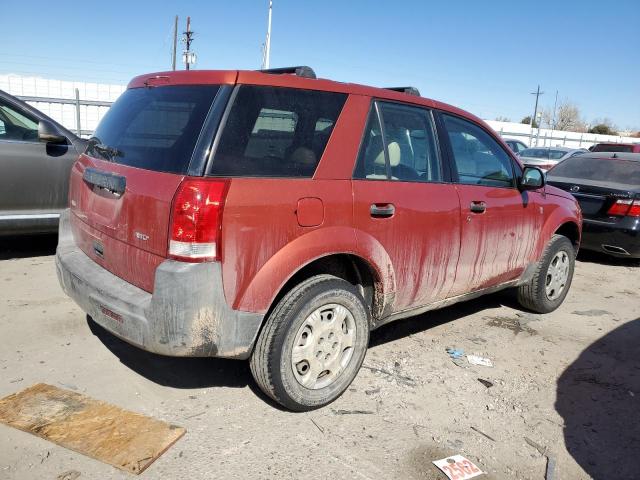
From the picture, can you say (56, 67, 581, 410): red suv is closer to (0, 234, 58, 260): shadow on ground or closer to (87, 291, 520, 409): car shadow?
(87, 291, 520, 409): car shadow

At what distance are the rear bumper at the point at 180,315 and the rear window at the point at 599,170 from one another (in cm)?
656

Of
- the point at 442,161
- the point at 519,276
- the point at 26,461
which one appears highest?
the point at 442,161

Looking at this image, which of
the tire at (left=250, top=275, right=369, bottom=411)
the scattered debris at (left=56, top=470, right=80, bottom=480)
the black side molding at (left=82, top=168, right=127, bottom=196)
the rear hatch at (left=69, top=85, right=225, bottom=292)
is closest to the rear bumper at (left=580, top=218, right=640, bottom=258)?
the tire at (left=250, top=275, right=369, bottom=411)

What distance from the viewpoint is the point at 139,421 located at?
Answer: 283cm

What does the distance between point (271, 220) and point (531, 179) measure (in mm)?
2737

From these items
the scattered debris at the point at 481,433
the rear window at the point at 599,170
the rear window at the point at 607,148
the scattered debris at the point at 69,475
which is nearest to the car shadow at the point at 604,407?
the scattered debris at the point at 481,433

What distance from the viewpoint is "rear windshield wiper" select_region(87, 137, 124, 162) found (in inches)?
122

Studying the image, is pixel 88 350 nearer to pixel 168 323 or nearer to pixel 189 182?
pixel 168 323

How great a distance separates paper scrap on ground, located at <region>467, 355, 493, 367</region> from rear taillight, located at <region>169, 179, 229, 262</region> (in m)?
2.30

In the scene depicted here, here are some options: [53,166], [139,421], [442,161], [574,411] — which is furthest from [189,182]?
[53,166]

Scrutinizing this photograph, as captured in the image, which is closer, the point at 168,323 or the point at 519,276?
the point at 168,323

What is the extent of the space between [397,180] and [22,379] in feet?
8.55

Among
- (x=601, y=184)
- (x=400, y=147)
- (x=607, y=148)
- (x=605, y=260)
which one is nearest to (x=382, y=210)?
(x=400, y=147)

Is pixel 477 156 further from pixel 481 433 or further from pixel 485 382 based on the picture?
pixel 481 433
